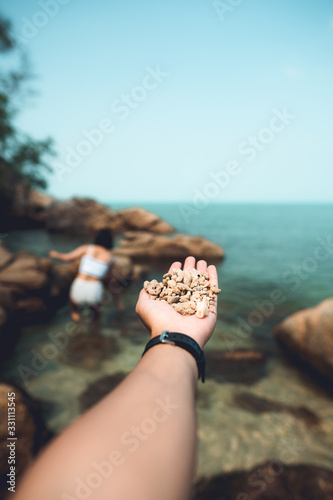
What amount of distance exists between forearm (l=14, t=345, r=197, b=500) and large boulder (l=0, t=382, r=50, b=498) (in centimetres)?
257

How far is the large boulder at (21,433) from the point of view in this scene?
9.11 ft

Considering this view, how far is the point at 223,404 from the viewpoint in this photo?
4504mm

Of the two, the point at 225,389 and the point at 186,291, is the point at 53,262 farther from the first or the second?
the point at 186,291

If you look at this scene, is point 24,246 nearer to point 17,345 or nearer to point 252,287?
point 17,345

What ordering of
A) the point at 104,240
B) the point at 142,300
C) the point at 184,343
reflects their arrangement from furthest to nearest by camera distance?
1. the point at 104,240
2. the point at 142,300
3. the point at 184,343

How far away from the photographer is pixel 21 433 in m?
2.98

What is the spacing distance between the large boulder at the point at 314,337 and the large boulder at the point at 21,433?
16.0 ft

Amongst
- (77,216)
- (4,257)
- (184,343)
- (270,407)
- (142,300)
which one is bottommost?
(77,216)

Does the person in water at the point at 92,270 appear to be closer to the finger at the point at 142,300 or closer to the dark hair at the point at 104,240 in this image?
the dark hair at the point at 104,240

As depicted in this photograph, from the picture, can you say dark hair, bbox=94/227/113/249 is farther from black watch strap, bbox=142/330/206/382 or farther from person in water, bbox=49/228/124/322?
black watch strap, bbox=142/330/206/382

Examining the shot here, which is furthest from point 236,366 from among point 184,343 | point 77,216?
point 77,216

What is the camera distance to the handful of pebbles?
2.19 meters

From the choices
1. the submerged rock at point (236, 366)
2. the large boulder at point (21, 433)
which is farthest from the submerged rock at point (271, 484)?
the submerged rock at point (236, 366)

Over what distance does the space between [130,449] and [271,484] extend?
2.94 m
